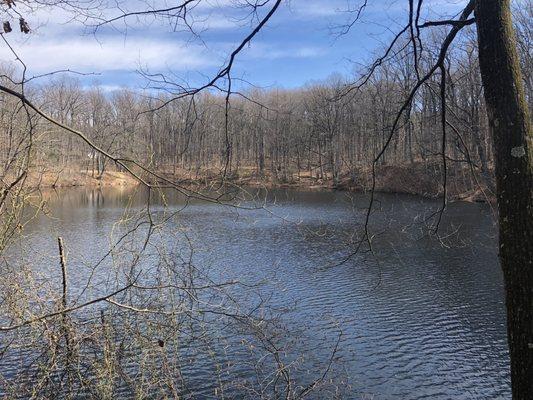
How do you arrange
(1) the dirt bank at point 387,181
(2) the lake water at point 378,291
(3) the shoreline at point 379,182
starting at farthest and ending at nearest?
(1) the dirt bank at point 387,181 → (3) the shoreline at point 379,182 → (2) the lake water at point 378,291

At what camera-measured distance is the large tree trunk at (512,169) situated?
228 centimetres

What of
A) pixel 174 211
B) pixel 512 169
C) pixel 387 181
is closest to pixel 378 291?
pixel 174 211

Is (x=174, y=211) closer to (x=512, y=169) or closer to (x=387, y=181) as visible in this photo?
(x=512, y=169)

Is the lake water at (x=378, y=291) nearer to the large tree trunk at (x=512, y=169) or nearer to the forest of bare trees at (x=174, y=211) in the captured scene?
the forest of bare trees at (x=174, y=211)

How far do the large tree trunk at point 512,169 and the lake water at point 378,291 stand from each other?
5.31ft

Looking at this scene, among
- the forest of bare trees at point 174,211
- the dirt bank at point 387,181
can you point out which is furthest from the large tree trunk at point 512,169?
the dirt bank at point 387,181

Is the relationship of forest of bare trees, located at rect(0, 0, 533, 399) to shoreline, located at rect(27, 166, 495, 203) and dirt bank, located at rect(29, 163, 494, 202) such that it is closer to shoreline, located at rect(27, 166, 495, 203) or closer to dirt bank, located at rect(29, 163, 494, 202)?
shoreline, located at rect(27, 166, 495, 203)

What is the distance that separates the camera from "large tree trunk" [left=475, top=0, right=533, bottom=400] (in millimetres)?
2283

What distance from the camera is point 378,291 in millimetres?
14422

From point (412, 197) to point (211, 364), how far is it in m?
32.8

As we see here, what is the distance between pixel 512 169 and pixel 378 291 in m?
12.6

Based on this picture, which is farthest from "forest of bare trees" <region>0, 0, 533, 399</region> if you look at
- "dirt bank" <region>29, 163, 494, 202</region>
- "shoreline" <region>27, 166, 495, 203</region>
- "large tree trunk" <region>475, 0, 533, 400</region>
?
"dirt bank" <region>29, 163, 494, 202</region>

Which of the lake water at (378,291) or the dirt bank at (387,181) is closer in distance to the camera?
the lake water at (378,291)

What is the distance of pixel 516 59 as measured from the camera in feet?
7.88
